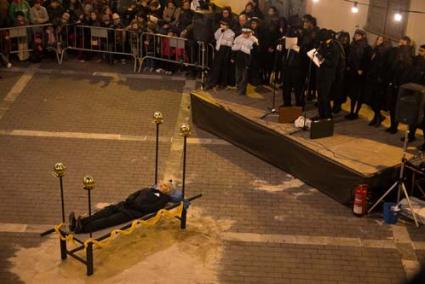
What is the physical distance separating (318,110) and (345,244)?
3902mm

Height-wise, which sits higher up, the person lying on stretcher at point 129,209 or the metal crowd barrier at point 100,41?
the metal crowd barrier at point 100,41

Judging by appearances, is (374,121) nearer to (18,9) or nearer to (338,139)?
(338,139)

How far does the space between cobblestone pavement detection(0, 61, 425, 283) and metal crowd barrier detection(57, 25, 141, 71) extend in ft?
5.70

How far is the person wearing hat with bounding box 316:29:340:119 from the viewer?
12.1 metres

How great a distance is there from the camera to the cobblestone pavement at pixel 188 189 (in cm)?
959

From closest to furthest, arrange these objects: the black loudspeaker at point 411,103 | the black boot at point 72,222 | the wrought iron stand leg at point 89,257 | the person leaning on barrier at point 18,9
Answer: the wrought iron stand leg at point 89,257
the black boot at point 72,222
the black loudspeaker at point 411,103
the person leaning on barrier at point 18,9

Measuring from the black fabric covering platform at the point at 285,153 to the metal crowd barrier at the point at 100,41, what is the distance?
4339 millimetres

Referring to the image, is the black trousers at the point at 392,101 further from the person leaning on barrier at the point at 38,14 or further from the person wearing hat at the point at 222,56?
the person leaning on barrier at the point at 38,14

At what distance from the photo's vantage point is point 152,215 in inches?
384

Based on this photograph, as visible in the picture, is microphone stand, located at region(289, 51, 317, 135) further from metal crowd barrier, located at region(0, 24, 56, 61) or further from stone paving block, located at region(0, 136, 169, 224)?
metal crowd barrier, located at region(0, 24, 56, 61)

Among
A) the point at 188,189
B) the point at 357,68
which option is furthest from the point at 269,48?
the point at 188,189

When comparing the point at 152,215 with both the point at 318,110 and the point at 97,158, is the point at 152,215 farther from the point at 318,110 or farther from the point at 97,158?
the point at 318,110

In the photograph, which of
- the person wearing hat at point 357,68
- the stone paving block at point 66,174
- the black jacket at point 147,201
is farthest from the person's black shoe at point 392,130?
the black jacket at point 147,201

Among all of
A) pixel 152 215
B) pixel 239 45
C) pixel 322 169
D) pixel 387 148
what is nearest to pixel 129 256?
pixel 152 215
